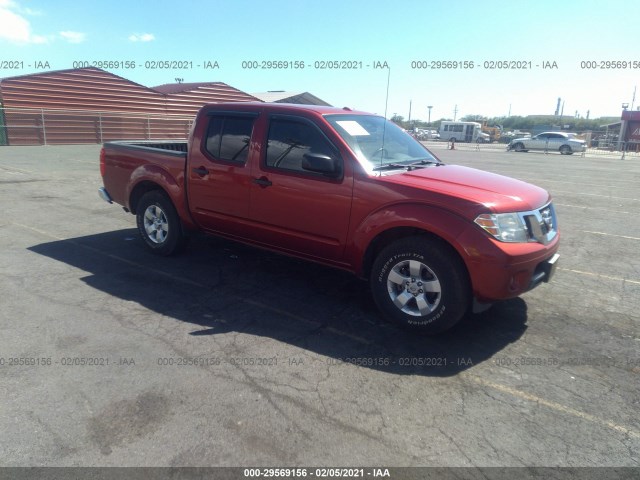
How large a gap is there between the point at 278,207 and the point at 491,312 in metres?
2.35

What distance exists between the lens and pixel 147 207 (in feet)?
19.3

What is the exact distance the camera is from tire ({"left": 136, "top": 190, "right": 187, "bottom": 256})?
5680 millimetres

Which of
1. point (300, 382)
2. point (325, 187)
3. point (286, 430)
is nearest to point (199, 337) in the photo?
point (300, 382)

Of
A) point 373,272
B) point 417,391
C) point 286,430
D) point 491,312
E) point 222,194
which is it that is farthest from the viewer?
point 222,194

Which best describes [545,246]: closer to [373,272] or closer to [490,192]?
[490,192]

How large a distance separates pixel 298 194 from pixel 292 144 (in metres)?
0.54

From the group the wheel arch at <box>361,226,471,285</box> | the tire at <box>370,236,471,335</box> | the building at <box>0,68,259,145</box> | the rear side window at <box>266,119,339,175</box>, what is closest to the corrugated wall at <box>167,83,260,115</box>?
the building at <box>0,68,259,145</box>

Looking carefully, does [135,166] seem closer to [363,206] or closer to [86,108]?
[363,206]

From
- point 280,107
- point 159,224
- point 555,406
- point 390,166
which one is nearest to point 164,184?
point 159,224

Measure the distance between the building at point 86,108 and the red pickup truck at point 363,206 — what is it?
69.0 feet

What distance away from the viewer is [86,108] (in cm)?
2569

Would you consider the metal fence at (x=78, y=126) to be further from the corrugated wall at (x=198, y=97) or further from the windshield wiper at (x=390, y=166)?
the windshield wiper at (x=390, y=166)

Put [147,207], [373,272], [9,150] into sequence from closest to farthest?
[373,272] → [147,207] → [9,150]

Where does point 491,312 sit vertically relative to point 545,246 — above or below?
below
